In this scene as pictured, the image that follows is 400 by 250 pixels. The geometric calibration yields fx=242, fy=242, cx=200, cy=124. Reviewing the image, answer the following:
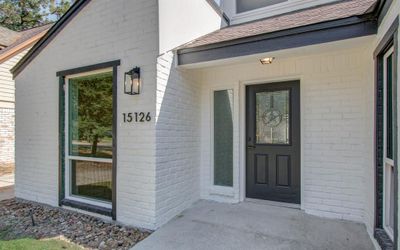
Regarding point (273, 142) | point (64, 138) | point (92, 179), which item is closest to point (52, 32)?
point (64, 138)

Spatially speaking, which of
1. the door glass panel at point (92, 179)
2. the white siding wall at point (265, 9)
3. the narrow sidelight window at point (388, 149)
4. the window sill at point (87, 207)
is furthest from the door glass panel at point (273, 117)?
the window sill at point (87, 207)

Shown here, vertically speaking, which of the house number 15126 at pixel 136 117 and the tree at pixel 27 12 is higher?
the tree at pixel 27 12

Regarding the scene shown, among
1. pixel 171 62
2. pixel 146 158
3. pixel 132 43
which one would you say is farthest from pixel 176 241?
pixel 132 43

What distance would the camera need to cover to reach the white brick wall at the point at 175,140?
11.2 feet

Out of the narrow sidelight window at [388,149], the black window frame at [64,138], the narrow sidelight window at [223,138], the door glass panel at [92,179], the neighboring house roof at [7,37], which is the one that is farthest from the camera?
the neighboring house roof at [7,37]

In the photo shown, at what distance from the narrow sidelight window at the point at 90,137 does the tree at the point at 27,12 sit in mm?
14381

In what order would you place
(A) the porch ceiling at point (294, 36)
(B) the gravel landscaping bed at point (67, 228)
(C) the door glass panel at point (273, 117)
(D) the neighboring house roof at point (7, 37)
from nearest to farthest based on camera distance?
(A) the porch ceiling at point (294, 36) → (B) the gravel landscaping bed at point (67, 228) → (C) the door glass panel at point (273, 117) → (D) the neighboring house roof at point (7, 37)

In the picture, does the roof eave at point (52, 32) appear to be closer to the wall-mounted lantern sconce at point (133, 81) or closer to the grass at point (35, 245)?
the wall-mounted lantern sconce at point (133, 81)

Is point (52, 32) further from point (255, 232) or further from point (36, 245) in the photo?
point (255, 232)

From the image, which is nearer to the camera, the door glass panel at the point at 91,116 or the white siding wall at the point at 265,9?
the door glass panel at the point at 91,116

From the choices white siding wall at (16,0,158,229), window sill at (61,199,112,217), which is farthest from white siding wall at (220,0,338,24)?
window sill at (61,199,112,217)

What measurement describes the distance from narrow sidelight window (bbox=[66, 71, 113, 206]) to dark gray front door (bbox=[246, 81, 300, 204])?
2.36m

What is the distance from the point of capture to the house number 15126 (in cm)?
335

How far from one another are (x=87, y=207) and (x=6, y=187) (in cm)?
356
